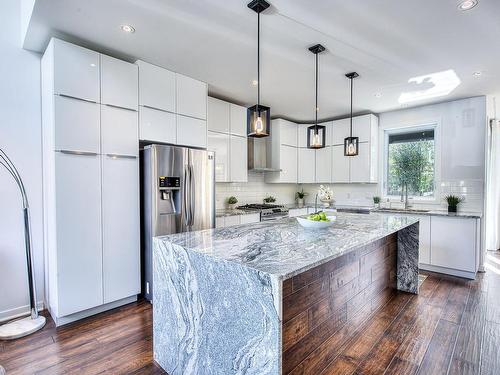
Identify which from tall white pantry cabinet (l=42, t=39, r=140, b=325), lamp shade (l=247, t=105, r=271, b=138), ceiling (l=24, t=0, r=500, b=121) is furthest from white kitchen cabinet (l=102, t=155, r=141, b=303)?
lamp shade (l=247, t=105, r=271, b=138)

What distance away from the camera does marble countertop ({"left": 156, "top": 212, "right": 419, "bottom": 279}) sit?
1.38 metres

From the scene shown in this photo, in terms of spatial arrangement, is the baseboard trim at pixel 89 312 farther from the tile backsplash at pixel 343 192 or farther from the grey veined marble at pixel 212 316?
the tile backsplash at pixel 343 192

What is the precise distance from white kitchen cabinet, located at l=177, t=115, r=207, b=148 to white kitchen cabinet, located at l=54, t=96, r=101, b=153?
910mm

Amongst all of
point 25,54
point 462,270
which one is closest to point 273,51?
point 25,54

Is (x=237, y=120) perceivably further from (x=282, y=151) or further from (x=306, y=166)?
(x=306, y=166)

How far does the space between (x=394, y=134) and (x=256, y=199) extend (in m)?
2.83

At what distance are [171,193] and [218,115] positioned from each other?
5.26 feet

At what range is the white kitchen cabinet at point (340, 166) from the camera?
5160 millimetres

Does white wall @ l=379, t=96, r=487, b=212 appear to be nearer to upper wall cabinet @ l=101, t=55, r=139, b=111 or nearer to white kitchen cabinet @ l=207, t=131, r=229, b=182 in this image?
white kitchen cabinet @ l=207, t=131, r=229, b=182

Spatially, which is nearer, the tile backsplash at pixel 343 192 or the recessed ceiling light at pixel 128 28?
the recessed ceiling light at pixel 128 28

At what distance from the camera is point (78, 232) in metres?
2.55

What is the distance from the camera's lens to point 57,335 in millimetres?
2383

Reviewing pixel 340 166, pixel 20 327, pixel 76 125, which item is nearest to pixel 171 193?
pixel 76 125

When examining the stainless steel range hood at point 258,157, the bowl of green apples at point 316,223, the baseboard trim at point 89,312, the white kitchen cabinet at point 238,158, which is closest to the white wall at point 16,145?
the baseboard trim at point 89,312
